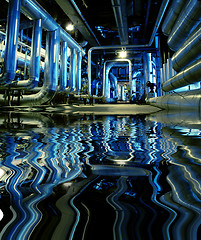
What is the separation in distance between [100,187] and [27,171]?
128mm

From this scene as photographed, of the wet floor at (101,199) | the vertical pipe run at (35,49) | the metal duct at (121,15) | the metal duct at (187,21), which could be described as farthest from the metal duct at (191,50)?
the vertical pipe run at (35,49)

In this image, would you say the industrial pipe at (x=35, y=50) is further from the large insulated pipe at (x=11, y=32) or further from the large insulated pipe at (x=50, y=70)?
the large insulated pipe at (x=11, y=32)

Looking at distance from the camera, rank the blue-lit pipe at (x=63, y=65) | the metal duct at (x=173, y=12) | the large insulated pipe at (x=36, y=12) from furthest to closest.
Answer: the blue-lit pipe at (x=63, y=65) → the large insulated pipe at (x=36, y=12) → the metal duct at (x=173, y=12)

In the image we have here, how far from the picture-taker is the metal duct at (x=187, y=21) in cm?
190

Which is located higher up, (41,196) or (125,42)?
(125,42)

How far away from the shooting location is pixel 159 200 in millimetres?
192

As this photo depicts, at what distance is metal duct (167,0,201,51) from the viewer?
1.90 meters

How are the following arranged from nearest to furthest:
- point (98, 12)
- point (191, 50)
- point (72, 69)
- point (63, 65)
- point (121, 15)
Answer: point (191, 50) < point (121, 15) < point (98, 12) < point (63, 65) < point (72, 69)

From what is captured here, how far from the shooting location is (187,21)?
212cm

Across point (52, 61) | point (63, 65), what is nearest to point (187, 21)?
point (52, 61)

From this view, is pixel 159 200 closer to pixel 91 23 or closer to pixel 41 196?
pixel 41 196

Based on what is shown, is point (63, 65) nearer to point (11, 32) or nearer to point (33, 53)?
point (33, 53)

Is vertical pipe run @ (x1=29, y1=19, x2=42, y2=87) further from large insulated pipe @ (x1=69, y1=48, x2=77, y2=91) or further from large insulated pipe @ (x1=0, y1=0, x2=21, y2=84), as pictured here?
large insulated pipe @ (x1=69, y1=48, x2=77, y2=91)

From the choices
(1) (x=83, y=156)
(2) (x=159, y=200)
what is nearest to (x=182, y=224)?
(2) (x=159, y=200)
